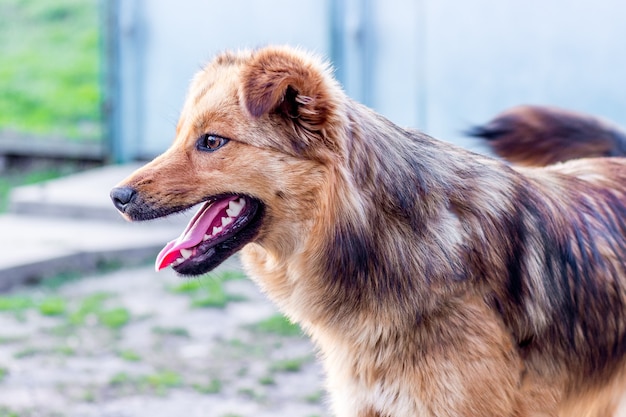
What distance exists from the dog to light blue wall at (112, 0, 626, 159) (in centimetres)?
325

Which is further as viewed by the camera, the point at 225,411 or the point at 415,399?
the point at 225,411

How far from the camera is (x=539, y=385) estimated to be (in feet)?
9.87

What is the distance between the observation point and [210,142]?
9.77 ft

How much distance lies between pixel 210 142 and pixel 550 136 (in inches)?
67.6

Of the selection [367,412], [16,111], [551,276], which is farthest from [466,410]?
[16,111]

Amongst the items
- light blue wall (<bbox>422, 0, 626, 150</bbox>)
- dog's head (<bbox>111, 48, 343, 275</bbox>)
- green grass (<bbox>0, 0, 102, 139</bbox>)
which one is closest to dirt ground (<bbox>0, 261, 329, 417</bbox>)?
dog's head (<bbox>111, 48, 343, 275</bbox>)

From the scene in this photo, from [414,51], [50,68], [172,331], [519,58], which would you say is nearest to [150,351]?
[172,331]

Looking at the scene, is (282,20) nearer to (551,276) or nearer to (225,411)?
(225,411)

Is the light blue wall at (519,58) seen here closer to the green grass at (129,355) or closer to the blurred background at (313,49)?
the blurred background at (313,49)

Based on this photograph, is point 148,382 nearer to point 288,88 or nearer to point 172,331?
point 172,331

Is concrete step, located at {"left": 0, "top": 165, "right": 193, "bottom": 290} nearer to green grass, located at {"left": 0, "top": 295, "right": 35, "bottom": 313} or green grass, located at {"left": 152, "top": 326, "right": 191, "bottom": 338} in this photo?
green grass, located at {"left": 0, "top": 295, "right": 35, "bottom": 313}

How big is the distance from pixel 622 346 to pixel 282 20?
6126 millimetres

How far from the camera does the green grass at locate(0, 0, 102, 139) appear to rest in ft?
33.3

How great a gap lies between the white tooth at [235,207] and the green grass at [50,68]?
7054 millimetres
